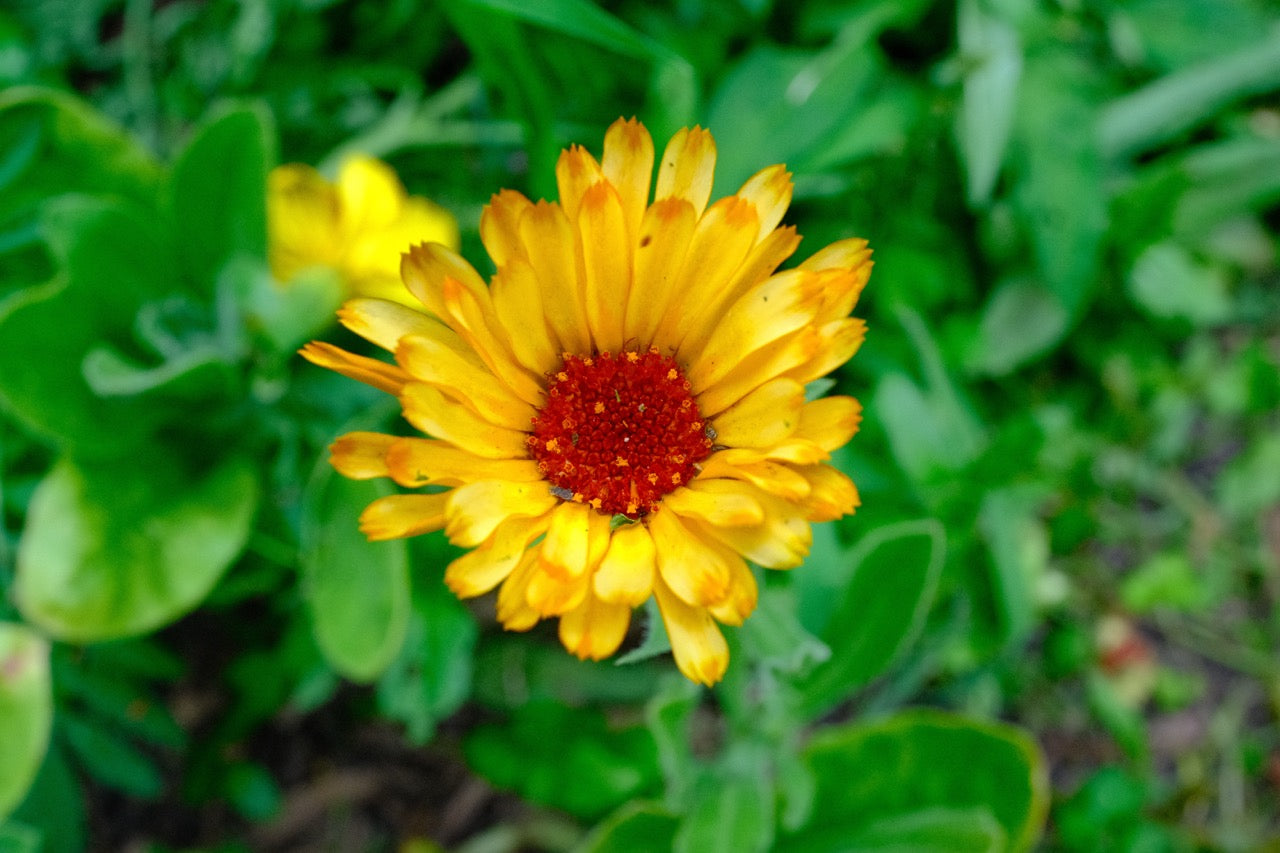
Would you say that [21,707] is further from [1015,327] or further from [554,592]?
[1015,327]

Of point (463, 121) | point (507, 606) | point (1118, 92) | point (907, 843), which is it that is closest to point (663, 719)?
point (507, 606)

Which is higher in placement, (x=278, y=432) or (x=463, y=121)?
(x=463, y=121)

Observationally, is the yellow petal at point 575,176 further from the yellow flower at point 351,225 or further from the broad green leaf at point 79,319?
the broad green leaf at point 79,319

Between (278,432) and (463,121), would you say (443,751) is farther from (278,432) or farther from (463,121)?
(463,121)

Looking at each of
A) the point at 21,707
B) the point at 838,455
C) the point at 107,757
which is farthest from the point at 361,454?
the point at 107,757

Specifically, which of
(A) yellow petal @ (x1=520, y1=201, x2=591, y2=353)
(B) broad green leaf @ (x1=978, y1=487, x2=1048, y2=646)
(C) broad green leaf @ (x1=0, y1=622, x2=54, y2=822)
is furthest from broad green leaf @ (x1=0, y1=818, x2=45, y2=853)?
(B) broad green leaf @ (x1=978, y1=487, x2=1048, y2=646)

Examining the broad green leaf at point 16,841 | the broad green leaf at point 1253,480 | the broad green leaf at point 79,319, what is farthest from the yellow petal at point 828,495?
the broad green leaf at point 1253,480
